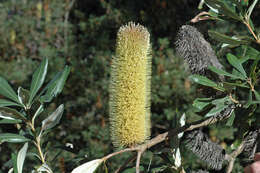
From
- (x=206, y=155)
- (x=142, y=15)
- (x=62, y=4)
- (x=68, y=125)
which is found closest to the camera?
(x=206, y=155)

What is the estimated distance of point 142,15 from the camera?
2787mm

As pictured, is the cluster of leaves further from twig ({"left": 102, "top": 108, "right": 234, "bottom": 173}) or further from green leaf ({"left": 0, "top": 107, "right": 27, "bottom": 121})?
twig ({"left": 102, "top": 108, "right": 234, "bottom": 173})

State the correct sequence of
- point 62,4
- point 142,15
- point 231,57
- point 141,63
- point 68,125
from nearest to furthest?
1. point 141,63
2. point 231,57
3. point 142,15
4. point 68,125
5. point 62,4

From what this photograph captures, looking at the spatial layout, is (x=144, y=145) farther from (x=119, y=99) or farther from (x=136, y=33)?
(x=136, y=33)

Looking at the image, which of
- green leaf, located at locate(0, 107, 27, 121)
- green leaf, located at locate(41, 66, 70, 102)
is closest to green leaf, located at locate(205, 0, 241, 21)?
green leaf, located at locate(41, 66, 70, 102)

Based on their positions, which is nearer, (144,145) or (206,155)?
(144,145)

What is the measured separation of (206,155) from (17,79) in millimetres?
2661

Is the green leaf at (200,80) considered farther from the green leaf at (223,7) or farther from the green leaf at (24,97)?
the green leaf at (24,97)

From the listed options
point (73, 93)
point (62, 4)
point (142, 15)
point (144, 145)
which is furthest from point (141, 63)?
point (62, 4)

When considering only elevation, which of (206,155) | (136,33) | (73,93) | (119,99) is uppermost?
(136,33)

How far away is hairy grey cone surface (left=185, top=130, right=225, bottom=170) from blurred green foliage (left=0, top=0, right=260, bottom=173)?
137 centimetres

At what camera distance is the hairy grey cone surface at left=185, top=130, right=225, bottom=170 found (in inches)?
39.4

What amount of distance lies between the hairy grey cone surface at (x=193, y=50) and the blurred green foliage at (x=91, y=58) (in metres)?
1.45

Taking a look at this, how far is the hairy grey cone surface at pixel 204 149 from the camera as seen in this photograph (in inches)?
39.4
